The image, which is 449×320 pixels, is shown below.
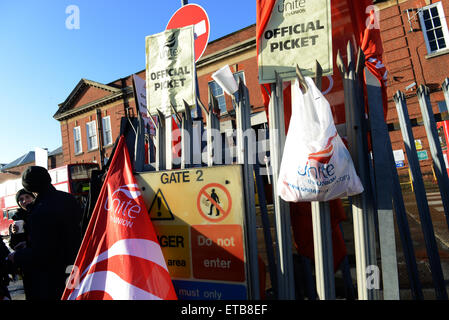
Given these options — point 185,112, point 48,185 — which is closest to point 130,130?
point 185,112

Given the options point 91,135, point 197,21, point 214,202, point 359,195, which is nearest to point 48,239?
point 214,202

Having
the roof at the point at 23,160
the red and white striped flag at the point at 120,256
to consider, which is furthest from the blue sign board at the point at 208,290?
the roof at the point at 23,160

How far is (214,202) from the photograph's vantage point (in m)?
1.99

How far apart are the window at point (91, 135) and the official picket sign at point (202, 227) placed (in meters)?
24.5

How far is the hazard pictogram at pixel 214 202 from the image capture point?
1946 mm

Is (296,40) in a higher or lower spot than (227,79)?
higher

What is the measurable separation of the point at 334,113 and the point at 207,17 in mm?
1802

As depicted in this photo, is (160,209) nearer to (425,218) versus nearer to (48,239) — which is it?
(48,239)

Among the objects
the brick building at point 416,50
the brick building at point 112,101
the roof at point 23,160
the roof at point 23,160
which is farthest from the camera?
the roof at point 23,160

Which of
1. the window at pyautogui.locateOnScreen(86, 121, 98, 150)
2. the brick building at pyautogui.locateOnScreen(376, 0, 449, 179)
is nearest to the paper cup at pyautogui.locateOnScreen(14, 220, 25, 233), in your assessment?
the brick building at pyautogui.locateOnScreen(376, 0, 449, 179)

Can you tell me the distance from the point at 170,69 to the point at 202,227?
54.0 inches

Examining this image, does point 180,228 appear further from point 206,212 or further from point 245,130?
point 245,130

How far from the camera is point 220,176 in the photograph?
1.98 metres

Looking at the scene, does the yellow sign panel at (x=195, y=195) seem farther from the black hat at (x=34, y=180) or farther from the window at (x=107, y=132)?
the window at (x=107, y=132)
